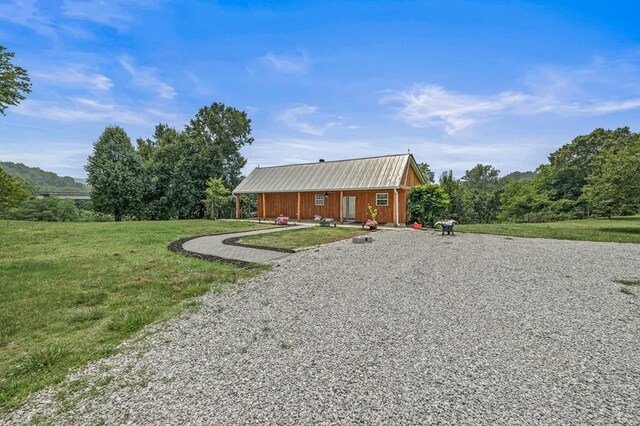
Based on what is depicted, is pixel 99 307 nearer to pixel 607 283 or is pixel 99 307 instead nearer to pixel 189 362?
pixel 189 362

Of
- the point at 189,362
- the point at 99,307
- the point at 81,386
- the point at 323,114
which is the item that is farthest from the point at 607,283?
the point at 323,114

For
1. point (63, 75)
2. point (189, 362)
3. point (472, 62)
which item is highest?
point (472, 62)

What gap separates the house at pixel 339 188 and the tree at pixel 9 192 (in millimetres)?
14907

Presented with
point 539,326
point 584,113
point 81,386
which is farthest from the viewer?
point 584,113

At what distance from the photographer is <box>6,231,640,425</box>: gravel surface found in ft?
7.99

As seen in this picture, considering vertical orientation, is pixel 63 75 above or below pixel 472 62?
below

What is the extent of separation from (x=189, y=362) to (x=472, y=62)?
15391 mm

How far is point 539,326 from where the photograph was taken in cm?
416

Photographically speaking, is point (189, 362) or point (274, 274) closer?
point (189, 362)

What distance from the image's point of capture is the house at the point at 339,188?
18.2 m

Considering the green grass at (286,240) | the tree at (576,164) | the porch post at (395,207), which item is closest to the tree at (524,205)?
the tree at (576,164)

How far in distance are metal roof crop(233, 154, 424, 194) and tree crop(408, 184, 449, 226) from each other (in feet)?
5.31

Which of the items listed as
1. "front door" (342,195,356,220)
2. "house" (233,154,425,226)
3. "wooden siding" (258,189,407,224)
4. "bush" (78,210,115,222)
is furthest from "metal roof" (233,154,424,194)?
"bush" (78,210,115,222)

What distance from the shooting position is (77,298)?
5.22m
